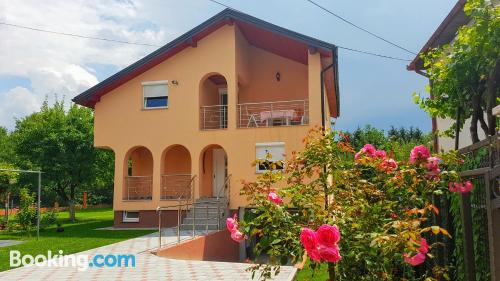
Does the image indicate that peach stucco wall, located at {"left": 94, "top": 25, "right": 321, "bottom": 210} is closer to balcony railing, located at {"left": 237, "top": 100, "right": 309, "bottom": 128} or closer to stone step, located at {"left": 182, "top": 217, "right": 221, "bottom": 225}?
balcony railing, located at {"left": 237, "top": 100, "right": 309, "bottom": 128}

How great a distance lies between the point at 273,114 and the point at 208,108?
11.7ft

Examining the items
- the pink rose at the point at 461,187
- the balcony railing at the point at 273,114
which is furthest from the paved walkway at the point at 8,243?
the pink rose at the point at 461,187

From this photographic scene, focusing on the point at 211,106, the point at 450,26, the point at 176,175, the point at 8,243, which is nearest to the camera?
the point at 450,26

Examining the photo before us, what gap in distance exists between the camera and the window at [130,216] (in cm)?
1970

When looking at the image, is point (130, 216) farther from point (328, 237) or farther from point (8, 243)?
point (328, 237)

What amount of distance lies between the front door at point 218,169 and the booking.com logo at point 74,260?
9.67 m

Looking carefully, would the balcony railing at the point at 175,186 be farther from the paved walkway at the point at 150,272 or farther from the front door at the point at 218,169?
the paved walkway at the point at 150,272

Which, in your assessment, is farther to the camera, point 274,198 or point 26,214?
point 26,214

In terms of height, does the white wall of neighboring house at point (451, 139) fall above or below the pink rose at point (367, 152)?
above

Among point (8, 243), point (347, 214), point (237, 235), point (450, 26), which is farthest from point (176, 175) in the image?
point (347, 214)

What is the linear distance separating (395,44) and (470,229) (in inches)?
636

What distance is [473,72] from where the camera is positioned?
566cm

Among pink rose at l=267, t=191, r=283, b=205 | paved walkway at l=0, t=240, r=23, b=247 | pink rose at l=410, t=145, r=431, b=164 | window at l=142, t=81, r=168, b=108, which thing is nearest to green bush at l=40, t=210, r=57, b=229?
paved walkway at l=0, t=240, r=23, b=247

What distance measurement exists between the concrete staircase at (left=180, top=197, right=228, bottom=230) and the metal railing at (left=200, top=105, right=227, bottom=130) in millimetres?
3415
